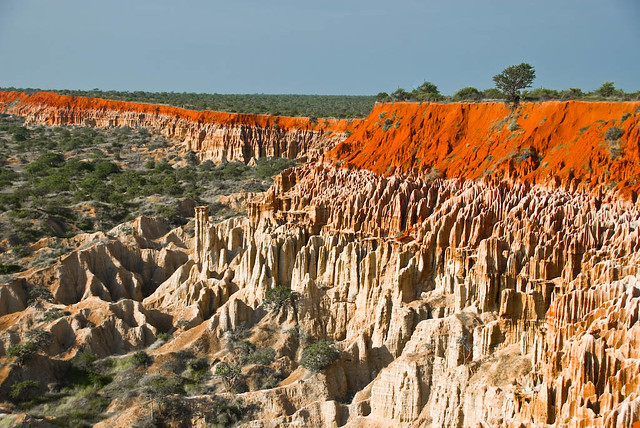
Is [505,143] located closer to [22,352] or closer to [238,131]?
[22,352]

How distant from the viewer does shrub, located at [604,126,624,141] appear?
37.3 m

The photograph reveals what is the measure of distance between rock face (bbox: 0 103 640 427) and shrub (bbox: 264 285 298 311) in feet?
2.27

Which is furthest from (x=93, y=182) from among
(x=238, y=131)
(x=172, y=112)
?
(x=172, y=112)

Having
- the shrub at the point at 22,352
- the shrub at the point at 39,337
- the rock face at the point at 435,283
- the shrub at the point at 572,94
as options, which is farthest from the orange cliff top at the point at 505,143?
the shrub at the point at 22,352

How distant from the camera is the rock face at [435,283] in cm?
2389

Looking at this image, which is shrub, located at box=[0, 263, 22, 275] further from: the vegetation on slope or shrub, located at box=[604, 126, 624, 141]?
shrub, located at box=[604, 126, 624, 141]

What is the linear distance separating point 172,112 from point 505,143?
85.5m

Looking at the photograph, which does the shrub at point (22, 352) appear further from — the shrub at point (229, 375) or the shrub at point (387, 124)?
the shrub at point (387, 124)

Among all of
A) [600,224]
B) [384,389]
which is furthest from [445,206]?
[384,389]

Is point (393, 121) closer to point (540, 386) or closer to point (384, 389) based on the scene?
point (384, 389)

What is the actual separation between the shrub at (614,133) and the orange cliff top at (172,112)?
4816cm

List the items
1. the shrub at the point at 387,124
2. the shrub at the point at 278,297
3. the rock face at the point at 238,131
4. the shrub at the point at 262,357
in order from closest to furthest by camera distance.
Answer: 1. the shrub at the point at 262,357
2. the shrub at the point at 278,297
3. the shrub at the point at 387,124
4. the rock face at the point at 238,131

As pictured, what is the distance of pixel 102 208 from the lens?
224ft

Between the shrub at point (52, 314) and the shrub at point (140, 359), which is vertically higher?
the shrub at point (52, 314)
